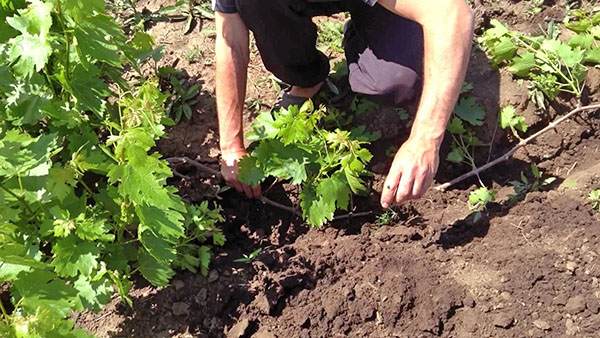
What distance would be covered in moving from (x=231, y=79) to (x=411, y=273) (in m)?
1.13

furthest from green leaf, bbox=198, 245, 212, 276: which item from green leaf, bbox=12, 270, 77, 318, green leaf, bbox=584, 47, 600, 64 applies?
→ green leaf, bbox=584, 47, 600, 64

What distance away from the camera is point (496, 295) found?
7.86 feet

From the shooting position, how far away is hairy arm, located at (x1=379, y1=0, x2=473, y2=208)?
91.0 inches

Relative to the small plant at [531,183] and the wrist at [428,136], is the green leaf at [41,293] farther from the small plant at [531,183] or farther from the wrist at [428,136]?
the small plant at [531,183]

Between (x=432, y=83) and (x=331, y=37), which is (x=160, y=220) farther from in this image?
(x=331, y=37)

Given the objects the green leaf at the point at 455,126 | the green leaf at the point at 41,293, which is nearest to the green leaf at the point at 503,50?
the green leaf at the point at 455,126

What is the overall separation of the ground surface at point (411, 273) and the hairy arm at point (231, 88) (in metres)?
0.16

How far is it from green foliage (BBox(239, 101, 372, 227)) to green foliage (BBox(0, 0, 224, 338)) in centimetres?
42

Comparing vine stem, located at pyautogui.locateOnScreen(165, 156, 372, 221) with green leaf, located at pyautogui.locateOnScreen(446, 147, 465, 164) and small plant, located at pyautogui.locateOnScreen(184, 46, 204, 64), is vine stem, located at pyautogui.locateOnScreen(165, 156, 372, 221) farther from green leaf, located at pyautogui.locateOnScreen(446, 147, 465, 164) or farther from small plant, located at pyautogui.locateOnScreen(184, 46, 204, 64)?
small plant, located at pyautogui.locateOnScreen(184, 46, 204, 64)

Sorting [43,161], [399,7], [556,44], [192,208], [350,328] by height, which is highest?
[399,7]

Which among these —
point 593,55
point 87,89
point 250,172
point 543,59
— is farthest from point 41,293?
point 593,55

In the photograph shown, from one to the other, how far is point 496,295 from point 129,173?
1.38 metres

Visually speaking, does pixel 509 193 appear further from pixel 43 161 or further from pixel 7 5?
pixel 7 5

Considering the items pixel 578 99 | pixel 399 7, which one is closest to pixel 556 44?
pixel 578 99
